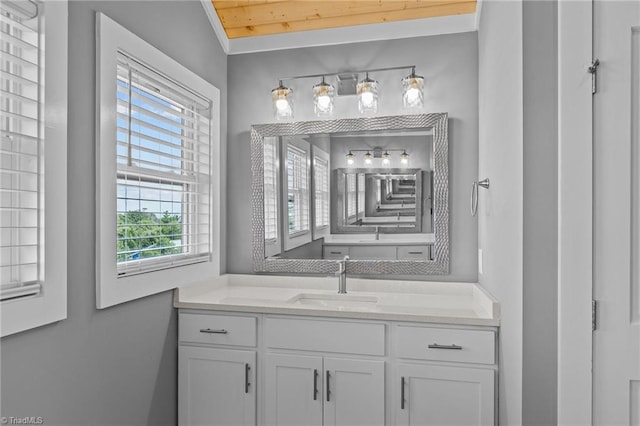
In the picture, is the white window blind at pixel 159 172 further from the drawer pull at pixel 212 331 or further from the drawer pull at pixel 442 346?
the drawer pull at pixel 442 346

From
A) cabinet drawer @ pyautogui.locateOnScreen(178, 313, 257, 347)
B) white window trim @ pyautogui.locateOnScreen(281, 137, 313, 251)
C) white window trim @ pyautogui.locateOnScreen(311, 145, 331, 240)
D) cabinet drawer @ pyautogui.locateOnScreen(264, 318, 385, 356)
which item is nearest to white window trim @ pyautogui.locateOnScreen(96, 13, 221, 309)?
cabinet drawer @ pyautogui.locateOnScreen(178, 313, 257, 347)

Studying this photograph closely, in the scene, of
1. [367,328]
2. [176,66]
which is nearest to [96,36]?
[176,66]

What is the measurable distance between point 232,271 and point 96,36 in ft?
5.20

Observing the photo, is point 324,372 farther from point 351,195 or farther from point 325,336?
point 351,195

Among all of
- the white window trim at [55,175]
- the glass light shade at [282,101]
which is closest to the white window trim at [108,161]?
the white window trim at [55,175]

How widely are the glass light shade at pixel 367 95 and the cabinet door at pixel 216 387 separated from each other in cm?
152

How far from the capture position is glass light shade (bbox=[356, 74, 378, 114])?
2.45 m

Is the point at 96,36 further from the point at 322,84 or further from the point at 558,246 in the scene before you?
the point at 558,246

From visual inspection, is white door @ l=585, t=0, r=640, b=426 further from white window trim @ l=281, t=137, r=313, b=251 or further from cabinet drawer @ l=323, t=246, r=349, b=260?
white window trim @ l=281, t=137, r=313, b=251

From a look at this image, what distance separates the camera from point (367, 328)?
6.56 feet

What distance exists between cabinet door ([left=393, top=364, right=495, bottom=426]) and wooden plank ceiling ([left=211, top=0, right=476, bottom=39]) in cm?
196

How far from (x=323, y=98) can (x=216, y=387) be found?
5.67 ft

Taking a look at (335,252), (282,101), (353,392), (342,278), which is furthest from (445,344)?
(282,101)

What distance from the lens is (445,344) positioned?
1908 millimetres
